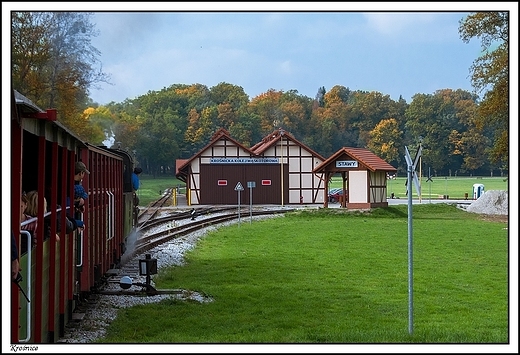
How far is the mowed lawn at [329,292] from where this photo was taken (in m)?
9.47

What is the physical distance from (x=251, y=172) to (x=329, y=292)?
123 feet

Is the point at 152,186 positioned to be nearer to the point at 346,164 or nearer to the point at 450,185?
the point at 450,185

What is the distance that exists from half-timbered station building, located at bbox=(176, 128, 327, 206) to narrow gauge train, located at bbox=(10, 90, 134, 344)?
36370mm

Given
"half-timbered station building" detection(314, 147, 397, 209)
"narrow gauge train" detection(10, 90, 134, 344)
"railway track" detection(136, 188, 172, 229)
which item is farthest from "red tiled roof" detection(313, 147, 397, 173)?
"narrow gauge train" detection(10, 90, 134, 344)

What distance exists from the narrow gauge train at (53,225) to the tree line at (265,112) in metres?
7.34

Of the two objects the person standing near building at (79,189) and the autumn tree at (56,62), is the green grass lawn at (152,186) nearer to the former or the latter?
the autumn tree at (56,62)

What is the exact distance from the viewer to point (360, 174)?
40.8 m

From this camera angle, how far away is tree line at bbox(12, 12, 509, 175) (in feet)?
105

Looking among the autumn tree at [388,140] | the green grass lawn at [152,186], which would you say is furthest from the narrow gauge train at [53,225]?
the green grass lawn at [152,186]

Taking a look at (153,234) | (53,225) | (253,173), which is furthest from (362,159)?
(53,225)

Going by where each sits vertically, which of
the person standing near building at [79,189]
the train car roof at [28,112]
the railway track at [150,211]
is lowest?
the railway track at [150,211]

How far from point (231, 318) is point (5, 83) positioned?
6.74 metres

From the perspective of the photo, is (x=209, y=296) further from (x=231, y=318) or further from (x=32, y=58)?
(x=32, y=58)

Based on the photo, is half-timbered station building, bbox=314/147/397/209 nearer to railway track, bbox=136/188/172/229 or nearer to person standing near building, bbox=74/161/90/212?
railway track, bbox=136/188/172/229
